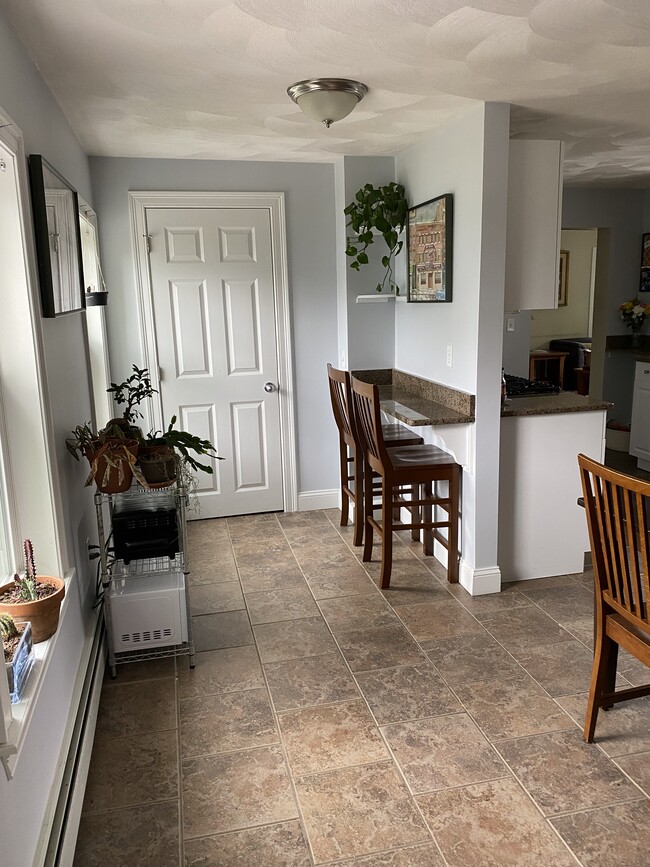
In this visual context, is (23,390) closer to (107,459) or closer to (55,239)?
(107,459)

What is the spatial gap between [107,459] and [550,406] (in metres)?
2.11

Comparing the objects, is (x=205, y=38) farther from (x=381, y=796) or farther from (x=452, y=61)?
(x=381, y=796)

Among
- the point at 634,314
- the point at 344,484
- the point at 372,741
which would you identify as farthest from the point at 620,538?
the point at 634,314

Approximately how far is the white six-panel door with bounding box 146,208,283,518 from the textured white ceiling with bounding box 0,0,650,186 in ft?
2.12

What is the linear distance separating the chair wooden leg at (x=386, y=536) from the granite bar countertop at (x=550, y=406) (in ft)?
2.25

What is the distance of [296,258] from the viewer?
433cm

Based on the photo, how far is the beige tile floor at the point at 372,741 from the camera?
1.87m

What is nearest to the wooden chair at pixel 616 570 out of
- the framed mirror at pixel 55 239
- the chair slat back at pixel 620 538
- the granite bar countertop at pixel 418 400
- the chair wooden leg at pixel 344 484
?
the chair slat back at pixel 620 538

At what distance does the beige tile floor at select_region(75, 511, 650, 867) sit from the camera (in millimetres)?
1871

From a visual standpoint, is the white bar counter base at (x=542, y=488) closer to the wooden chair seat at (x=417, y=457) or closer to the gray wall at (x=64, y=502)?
the wooden chair seat at (x=417, y=457)

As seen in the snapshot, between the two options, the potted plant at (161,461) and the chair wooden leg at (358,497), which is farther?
the chair wooden leg at (358,497)

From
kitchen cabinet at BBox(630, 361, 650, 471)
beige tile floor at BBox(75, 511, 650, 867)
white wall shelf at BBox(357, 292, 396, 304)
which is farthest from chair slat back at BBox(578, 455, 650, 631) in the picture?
kitchen cabinet at BBox(630, 361, 650, 471)

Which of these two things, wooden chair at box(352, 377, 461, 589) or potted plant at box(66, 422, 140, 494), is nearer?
potted plant at box(66, 422, 140, 494)

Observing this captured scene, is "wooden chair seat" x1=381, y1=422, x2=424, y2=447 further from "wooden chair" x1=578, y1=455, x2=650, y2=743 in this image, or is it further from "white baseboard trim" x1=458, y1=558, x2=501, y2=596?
"wooden chair" x1=578, y1=455, x2=650, y2=743
